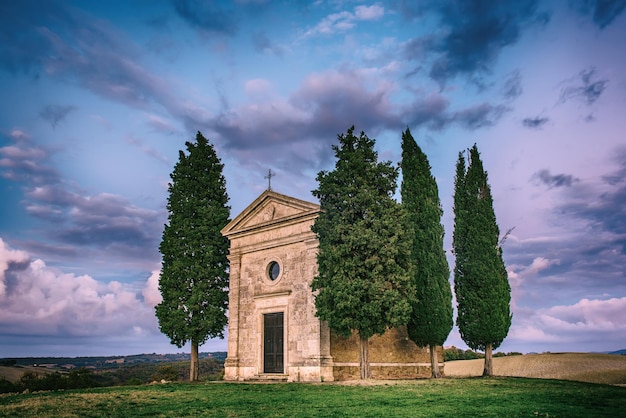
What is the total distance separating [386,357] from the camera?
24.5m

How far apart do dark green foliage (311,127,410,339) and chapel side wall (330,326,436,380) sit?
2.02 metres

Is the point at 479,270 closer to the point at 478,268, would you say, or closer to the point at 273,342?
the point at 478,268

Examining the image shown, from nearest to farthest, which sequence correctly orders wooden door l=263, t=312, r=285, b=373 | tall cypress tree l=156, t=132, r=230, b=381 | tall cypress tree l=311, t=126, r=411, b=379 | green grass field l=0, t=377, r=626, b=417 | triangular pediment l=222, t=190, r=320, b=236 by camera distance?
green grass field l=0, t=377, r=626, b=417 → tall cypress tree l=311, t=126, r=411, b=379 → triangular pediment l=222, t=190, r=320, b=236 → wooden door l=263, t=312, r=285, b=373 → tall cypress tree l=156, t=132, r=230, b=381

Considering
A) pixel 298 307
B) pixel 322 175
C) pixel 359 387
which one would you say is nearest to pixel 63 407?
pixel 359 387

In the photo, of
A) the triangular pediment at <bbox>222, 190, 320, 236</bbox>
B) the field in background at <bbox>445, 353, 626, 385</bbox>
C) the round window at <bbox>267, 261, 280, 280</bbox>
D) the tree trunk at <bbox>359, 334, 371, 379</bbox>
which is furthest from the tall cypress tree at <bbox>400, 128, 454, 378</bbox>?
the round window at <bbox>267, 261, 280, 280</bbox>

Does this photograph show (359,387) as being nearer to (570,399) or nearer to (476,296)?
(570,399)

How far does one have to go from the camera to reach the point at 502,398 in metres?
14.4

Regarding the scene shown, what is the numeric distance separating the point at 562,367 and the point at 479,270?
7242mm

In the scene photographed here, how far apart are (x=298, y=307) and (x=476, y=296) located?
26.2ft

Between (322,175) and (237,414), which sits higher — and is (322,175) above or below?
above

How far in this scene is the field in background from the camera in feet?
73.9

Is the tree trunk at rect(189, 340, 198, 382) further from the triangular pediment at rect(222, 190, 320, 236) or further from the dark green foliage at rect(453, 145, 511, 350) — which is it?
the dark green foliage at rect(453, 145, 511, 350)

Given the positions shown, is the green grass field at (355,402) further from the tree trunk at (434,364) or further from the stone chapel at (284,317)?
the tree trunk at (434,364)

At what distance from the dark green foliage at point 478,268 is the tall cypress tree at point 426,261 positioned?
139cm
